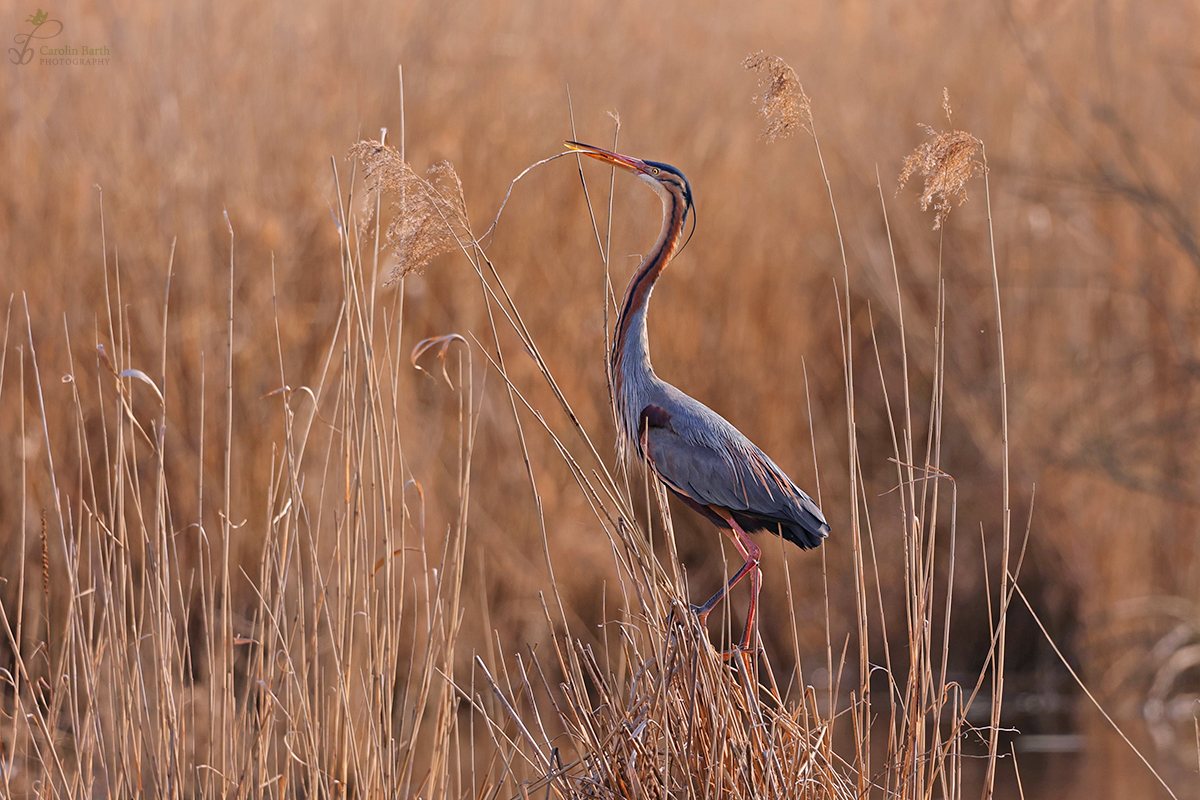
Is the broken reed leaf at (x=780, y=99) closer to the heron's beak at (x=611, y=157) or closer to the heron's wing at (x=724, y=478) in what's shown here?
the heron's beak at (x=611, y=157)

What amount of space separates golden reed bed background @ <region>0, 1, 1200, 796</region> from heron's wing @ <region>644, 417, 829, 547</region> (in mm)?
2124

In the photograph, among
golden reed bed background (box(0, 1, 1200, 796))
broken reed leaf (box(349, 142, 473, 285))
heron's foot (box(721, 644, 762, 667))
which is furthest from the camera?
golden reed bed background (box(0, 1, 1200, 796))

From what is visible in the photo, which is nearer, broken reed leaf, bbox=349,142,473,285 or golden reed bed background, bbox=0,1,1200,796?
broken reed leaf, bbox=349,142,473,285

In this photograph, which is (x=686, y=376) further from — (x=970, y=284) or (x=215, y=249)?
(x=215, y=249)

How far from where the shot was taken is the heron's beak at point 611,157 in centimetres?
154

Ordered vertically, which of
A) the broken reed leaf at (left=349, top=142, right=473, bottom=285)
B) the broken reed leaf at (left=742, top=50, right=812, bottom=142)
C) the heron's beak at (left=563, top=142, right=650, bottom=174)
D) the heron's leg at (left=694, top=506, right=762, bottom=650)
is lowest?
the heron's leg at (left=694, top=506, right=762, bottom=650)

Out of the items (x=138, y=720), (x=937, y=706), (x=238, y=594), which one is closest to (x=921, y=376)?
(x=238, y=594)

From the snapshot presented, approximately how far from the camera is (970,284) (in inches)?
179

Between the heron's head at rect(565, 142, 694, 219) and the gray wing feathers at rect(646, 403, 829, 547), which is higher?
the heron's head at rect(565, 142, 694, 219)

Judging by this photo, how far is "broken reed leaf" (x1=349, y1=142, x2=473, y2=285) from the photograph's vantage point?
1.39 metres

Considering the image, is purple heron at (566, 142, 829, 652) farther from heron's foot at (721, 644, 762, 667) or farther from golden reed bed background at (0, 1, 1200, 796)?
golden reed bed background at (0, 1, 1200, 796)

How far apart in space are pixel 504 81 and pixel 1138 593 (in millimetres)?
2964

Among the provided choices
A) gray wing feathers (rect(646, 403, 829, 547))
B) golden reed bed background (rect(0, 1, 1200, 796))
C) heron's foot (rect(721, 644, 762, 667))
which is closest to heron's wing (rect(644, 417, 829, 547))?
gray wing feathers (rect(646, 403, 829, 547))

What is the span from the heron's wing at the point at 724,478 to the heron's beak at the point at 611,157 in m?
0.37
